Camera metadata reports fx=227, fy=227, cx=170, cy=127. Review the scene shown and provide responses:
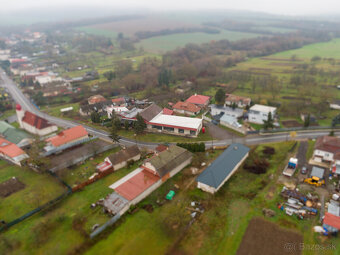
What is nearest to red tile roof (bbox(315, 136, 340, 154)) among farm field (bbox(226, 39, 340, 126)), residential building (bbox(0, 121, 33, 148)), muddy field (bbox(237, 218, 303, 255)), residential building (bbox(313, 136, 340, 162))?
residential building (bbox(313, 136, 340, 162))

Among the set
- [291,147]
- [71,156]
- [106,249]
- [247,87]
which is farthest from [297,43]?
[106,249]

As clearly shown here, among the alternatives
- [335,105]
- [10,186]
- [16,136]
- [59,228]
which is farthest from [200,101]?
[59,228]

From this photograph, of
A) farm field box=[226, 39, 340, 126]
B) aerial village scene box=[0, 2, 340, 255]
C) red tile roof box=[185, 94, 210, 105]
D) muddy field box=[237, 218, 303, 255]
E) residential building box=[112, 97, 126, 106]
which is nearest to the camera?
muddy field box=[237, 218, 303, 255]

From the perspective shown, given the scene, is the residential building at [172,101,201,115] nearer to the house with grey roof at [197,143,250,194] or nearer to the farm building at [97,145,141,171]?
the house with grey roof at [197,143,250,194]

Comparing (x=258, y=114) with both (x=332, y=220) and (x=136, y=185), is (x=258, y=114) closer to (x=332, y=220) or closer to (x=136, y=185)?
(x=332, y=220)

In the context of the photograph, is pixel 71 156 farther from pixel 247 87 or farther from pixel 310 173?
pixel 247 87

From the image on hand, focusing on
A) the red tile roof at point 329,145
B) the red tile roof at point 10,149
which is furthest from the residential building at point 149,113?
the red tile roof at point 329,145
